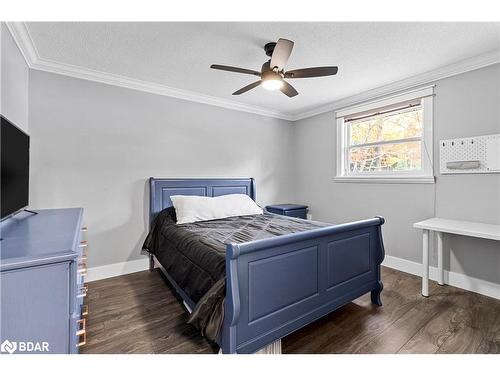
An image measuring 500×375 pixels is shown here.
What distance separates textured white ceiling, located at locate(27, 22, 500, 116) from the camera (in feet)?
6.40

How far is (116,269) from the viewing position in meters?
2.95

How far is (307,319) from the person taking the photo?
5.72 feet

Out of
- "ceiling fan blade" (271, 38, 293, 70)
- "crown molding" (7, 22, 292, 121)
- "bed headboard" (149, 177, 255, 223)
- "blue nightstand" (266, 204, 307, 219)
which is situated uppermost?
"crown molding" (7, 22, 292, 121)

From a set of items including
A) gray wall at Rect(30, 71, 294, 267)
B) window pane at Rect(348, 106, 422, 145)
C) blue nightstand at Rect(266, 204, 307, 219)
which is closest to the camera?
gray wall at Rect(30, 71, 294, 267)

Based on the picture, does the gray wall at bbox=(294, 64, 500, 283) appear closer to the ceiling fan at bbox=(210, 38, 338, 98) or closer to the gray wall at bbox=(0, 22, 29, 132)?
the ceiling fan at bbox=(210, 38, 338, 98)

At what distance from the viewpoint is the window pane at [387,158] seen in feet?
10.1

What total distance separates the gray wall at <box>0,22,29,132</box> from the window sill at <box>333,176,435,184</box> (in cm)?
386

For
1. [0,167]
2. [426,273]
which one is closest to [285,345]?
[426,273]

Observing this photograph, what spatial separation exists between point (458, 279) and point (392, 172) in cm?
140

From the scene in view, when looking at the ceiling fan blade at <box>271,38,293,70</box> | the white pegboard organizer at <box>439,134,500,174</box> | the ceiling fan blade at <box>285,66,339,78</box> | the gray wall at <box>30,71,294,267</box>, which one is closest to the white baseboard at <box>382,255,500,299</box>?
the white pegboard organizer at <box>439,134,500,174</box>

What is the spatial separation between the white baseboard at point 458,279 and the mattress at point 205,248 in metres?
1.46

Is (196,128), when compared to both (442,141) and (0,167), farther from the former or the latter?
(442,141)

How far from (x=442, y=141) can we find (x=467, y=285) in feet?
5.14

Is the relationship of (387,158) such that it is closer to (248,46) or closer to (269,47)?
(269,47)
